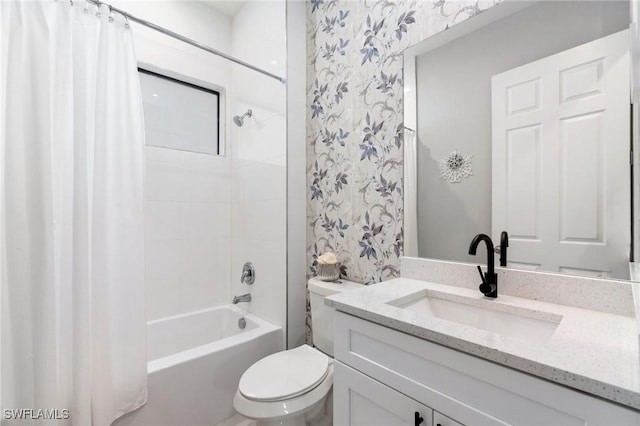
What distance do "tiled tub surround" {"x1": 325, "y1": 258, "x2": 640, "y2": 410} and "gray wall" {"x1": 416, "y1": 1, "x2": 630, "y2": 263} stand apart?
0.16m

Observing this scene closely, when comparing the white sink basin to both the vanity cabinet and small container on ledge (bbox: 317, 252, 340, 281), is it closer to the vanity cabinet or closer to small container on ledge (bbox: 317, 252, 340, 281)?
the vanity cabinet

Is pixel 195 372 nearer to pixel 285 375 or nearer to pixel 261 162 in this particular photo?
pixel 285 375

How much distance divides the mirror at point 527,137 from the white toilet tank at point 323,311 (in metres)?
0.40

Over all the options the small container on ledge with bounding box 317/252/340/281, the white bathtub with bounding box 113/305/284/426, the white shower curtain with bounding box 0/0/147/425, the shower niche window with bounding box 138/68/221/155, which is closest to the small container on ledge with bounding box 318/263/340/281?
the small container on ledge with bounding box 317/252/340/281

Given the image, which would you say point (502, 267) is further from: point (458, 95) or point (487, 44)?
point (487, 44)

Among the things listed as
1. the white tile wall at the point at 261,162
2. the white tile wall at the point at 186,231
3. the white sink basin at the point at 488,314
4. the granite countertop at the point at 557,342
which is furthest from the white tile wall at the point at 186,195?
the white sink basin at the point at 488,314

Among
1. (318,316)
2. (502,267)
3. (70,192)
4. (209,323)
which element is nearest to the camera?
(502,267)

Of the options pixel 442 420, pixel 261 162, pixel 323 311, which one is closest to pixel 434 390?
pixel 442 420

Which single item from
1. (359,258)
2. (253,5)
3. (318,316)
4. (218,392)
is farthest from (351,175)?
(253,5)

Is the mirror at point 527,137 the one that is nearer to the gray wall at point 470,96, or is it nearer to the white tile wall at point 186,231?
the gray wall at point 470,96

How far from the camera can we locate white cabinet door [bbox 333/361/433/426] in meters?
0.78

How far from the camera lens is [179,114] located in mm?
2152

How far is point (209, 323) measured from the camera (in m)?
2.18

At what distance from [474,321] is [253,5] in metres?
2.35
